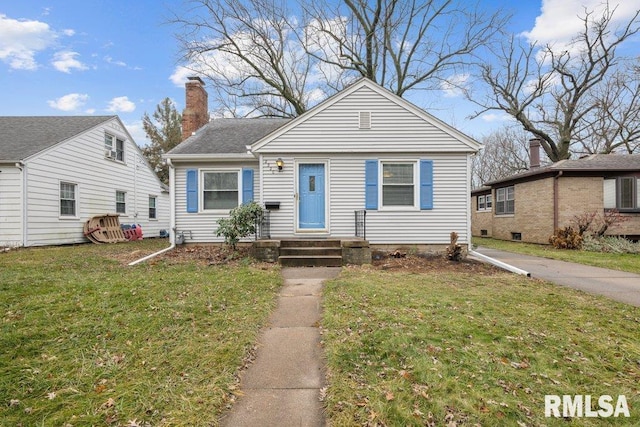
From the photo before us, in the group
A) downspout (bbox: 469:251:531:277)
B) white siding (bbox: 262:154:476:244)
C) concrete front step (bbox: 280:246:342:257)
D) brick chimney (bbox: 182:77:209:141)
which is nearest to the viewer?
downspout (bbox: 469:251:531:277)

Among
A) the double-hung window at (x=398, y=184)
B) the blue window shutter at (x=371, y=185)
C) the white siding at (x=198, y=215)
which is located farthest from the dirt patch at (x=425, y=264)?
the white siding at (x=198, y=215)

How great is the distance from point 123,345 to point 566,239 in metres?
14.5

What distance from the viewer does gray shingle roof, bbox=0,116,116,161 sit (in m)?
11.0

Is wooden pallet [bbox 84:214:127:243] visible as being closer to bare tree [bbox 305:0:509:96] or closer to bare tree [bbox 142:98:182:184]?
bare tree [bbox 305:0:509:96]

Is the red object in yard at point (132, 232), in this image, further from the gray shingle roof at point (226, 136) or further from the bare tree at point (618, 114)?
the bare tree at point (618, 114)

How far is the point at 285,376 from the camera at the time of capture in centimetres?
270

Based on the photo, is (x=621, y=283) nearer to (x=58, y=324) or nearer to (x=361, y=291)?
(x=361, y=291)

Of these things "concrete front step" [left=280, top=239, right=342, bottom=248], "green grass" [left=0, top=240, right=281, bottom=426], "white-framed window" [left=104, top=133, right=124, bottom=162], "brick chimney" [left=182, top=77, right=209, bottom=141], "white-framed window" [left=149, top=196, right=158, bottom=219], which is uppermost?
"brick chimney" [left=182, top=77, right=209, bottom=141]

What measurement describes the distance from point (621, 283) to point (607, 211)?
9.48m

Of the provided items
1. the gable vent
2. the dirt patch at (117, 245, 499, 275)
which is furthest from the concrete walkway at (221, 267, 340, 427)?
the gable vent

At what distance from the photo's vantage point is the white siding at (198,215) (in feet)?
32.2

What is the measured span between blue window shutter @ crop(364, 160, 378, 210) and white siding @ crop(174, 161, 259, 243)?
3.53 meters

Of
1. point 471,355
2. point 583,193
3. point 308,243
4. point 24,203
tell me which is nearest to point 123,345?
point 471,355

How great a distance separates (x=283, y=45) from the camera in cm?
1909
